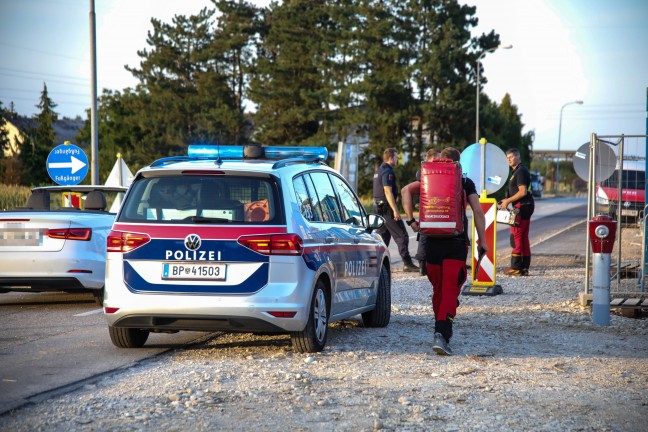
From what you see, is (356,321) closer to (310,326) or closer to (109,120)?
(310,326)

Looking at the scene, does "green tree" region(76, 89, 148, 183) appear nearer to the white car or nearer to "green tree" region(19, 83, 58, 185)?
"green tree" region(19, 83, 58, 185)

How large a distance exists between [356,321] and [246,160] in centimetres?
283

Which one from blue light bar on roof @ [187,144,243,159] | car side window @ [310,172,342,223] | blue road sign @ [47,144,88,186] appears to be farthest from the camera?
blue road sign @ [47,144,88,186]

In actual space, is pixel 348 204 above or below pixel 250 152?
below

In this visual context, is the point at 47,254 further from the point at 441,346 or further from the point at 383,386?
the point at 383,386

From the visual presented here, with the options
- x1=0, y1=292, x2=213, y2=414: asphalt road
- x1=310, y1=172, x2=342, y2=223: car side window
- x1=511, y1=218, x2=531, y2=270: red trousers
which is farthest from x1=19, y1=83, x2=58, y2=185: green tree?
x1=310, y1=172, x2=342, y2=223: car side window

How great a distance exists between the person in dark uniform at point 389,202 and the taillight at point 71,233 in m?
5.46

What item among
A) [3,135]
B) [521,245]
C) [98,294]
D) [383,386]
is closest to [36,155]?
[3,135]

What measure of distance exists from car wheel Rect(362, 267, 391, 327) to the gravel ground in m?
0.13

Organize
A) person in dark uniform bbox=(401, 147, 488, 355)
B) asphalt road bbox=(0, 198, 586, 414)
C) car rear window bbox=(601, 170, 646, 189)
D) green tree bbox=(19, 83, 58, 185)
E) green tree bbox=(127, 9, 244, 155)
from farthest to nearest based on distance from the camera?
green tree bbox=(127, 9, 244, 155) → green tree bbox=(19, 83, 58, 185) → car rear window bbox=(601, 170, 646, 189) → person in dark uniform bbox=(401, 147, 488, 355) → asphalt road bbox=(0, 198, 586, 414)

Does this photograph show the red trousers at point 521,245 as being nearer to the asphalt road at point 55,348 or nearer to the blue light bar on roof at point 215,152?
the asphalt road at point 55,348

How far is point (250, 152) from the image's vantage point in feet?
29.4

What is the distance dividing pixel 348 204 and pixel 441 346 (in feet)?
7.13

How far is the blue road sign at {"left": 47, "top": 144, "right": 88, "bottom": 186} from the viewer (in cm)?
1991
